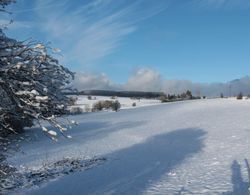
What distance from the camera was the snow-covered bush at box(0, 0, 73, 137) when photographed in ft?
29.0

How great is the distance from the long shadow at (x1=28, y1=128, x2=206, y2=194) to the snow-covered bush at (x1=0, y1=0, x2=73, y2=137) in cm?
799

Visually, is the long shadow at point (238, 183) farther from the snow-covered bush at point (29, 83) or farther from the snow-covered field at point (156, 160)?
the snow-covered bush at point (29, 83)

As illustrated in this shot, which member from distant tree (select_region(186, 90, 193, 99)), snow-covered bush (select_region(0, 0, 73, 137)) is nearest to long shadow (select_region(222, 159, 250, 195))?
snow-covered bush (select_region(0, 0, 73, 137))

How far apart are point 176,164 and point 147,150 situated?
689cm

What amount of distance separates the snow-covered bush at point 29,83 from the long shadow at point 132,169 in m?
7.99

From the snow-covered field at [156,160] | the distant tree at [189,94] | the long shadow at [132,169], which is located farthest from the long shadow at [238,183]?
the distant tree at [189,94]

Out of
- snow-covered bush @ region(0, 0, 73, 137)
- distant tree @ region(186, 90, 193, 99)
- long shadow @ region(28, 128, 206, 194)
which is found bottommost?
long shadow @ region(28, 128, 206, 194)

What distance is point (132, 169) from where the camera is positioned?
21688mm

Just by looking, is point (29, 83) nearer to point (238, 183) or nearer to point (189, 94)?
point (238, 183)

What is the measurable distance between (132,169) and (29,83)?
1322cm

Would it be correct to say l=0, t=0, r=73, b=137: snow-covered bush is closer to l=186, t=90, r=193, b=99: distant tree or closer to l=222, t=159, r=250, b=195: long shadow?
l=222, t=159, r=250, b=195: long shadow

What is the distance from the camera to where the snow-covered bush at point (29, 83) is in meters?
8.84

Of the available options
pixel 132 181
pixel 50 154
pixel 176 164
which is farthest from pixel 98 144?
pixel 132 181

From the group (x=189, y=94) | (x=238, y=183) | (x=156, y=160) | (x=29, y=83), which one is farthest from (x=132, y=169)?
(x=189, y=94)
